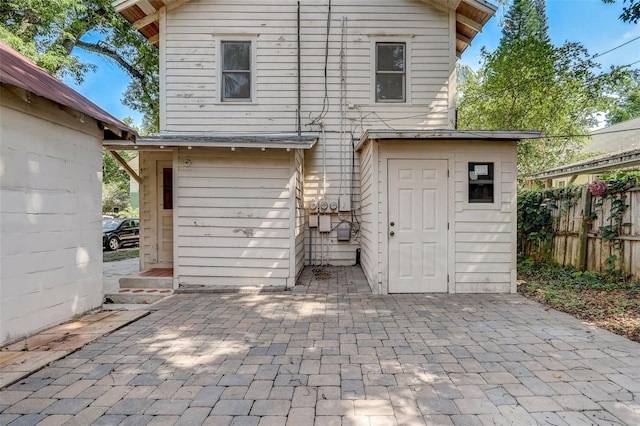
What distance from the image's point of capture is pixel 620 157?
7.84 metres

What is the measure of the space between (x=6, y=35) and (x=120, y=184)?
74.6 ft

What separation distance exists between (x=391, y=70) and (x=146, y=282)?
272 inches

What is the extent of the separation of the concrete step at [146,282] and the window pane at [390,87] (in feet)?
19.8

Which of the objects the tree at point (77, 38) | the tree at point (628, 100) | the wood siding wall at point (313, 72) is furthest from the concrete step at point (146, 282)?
the tree at point (628, 100)

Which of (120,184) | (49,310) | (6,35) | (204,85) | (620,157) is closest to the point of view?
(49,310)

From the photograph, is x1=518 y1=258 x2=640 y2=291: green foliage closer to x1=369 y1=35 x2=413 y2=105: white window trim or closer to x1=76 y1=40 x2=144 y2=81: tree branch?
x1=369 y1=35 x2=413 y2=105: white window trim

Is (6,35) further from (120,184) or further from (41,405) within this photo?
(120,184)

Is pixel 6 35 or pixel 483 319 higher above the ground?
pixel 6 35

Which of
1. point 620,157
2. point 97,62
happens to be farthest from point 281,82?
point 97,62

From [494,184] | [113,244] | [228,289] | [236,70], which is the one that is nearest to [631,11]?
[494,184]

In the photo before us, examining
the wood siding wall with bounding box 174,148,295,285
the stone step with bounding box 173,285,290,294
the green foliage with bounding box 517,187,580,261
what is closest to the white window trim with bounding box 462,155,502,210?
the green foliage with bounding box 517,187,580,261

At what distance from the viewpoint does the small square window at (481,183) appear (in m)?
5.39

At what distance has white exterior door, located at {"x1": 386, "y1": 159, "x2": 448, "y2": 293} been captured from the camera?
17.7ft

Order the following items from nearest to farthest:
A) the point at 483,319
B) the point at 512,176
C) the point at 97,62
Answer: the point at 483,319
the point at 512,176
the point at 97,62
